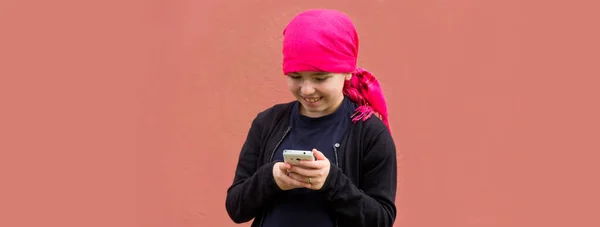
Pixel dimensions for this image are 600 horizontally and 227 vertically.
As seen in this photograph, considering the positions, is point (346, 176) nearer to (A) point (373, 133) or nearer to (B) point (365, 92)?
(A) point (373, 133)

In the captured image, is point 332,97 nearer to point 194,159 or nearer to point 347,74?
point 347,74

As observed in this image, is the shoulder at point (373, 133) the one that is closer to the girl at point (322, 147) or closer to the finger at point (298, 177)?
the girl at point (322, 147)

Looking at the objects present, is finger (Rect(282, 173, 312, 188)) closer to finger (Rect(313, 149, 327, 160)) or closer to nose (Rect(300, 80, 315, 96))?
finger (Rect(313, 149, 327, 160))

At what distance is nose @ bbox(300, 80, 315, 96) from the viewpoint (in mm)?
1654

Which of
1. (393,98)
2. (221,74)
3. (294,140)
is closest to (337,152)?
(294,140)

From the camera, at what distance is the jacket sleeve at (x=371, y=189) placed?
161 cm

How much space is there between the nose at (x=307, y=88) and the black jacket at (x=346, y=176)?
14 cm

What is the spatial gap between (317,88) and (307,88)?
0.03 metres

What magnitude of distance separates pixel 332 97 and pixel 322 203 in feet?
0.83

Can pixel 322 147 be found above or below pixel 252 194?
above

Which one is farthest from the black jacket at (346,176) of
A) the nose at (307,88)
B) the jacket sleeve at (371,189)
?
the nose at (307,88)

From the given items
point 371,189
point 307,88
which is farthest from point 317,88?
point 371,189

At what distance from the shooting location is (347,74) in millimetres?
1750

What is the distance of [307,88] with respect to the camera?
1656 millimetres
